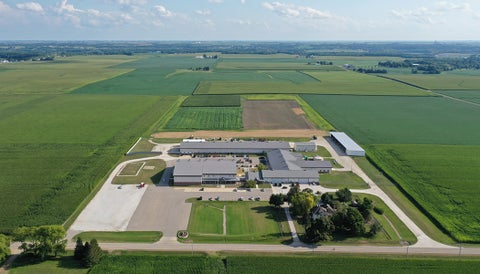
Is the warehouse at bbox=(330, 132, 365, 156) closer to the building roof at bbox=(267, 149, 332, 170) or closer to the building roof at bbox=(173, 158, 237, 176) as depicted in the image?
the building roof at bbox=(267, 149, 332, 170)

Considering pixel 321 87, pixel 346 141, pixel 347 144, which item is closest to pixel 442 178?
pixel 347 144

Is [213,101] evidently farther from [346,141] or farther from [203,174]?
[203,174]

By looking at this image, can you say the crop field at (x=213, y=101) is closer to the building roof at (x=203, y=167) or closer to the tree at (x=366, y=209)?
the building roof at (x=203, y=167)

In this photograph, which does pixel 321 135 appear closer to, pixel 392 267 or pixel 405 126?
pixel 405 126

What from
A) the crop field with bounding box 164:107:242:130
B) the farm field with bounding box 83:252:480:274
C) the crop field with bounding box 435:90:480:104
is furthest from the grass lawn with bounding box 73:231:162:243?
the crop field with bounding box 435:90:480:104

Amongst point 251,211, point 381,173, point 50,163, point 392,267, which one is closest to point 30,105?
point 50,163

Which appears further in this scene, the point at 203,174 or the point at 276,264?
the point at 203,174

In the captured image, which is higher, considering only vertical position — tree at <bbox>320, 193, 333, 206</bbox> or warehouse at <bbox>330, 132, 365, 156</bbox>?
warehouse at <bbox>330, 132, 365, 156</bbox>
